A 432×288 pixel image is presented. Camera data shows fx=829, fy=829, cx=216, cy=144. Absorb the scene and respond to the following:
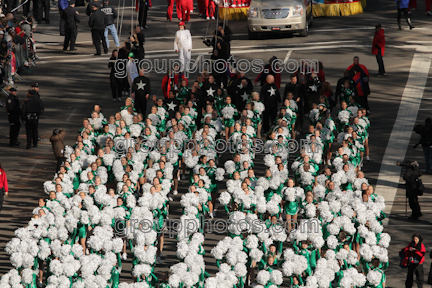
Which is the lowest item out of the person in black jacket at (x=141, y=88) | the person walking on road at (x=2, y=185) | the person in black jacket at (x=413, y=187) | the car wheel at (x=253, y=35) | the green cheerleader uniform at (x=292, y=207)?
the person walking on road at (x=2, y=185)

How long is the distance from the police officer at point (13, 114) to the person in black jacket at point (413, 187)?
11679 millimetres

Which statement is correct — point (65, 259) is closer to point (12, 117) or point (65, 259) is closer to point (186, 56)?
point (12, 117)

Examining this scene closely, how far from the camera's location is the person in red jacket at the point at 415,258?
54.5 ft

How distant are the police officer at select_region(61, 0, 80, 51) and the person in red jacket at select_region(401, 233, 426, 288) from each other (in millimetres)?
18701

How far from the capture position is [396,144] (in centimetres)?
2372

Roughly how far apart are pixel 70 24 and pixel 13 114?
25.4ft

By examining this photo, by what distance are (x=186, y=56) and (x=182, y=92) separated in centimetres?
403

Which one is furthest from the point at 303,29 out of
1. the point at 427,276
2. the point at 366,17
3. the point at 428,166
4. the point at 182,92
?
the point at 427,276

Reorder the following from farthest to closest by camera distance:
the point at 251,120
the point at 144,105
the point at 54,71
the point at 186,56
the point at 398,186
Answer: the point at 54,71 < the point at 186,56 < the point at 144,105 < the point at 251,120 < the point at 398,186

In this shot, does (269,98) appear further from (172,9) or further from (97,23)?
(172,9)

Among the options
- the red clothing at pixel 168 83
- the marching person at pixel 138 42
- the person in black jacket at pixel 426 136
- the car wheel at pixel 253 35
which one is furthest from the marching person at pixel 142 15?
the person in black jacket at pixel 426 136

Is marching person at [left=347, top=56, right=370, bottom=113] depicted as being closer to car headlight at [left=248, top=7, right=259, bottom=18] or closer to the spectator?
the spectator

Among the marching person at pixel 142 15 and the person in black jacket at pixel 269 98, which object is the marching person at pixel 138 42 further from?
the person in black jacket at pixel 269 98

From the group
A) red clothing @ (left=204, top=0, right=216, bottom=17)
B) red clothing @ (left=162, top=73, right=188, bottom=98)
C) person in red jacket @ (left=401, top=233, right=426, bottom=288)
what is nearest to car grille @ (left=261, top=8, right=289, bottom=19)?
red clothing @ (left=204, top=0, right=216, bottom=17)
